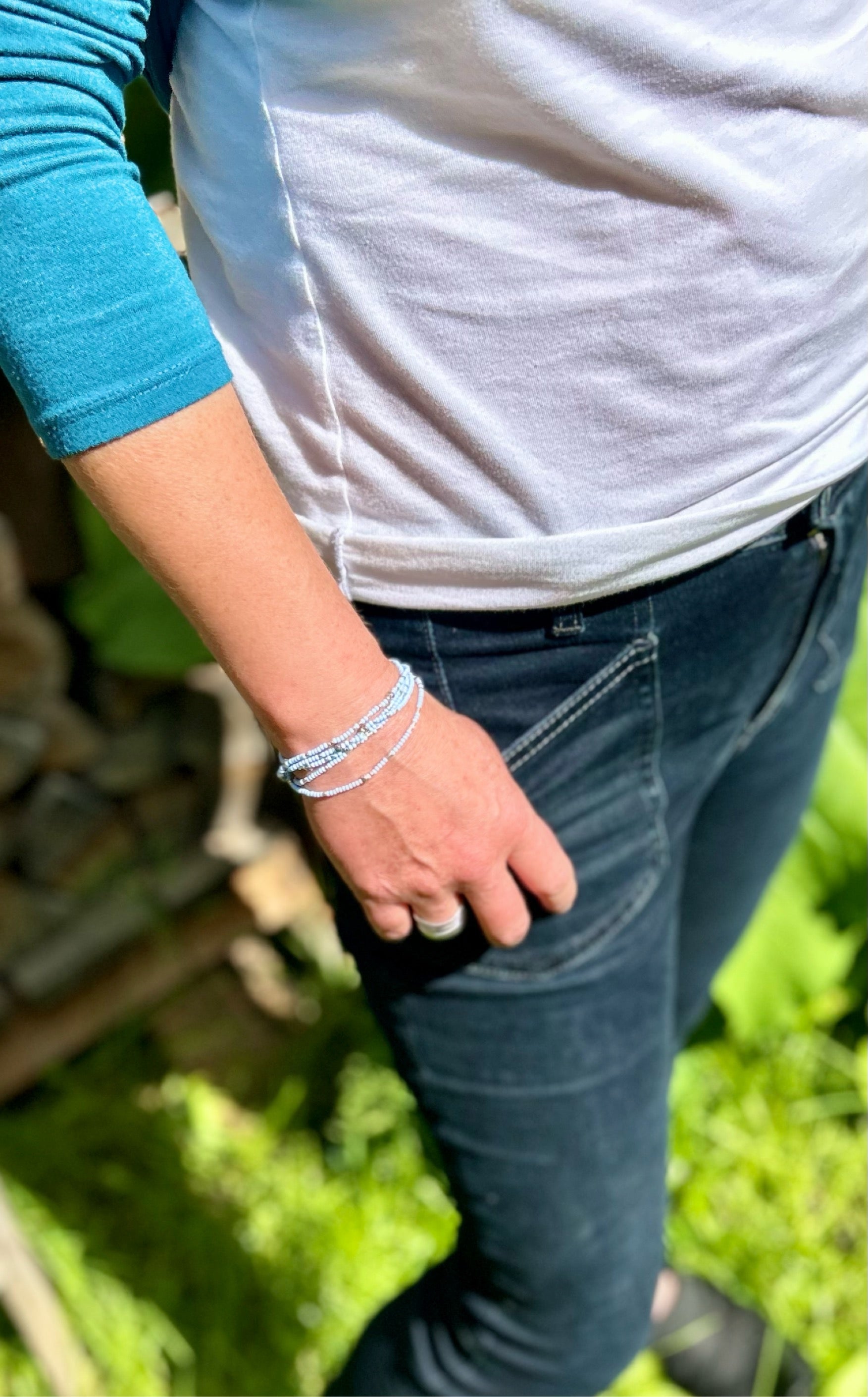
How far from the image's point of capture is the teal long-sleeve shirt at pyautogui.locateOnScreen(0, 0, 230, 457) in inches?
21.8

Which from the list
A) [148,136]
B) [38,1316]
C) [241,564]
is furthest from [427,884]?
[38,1316]

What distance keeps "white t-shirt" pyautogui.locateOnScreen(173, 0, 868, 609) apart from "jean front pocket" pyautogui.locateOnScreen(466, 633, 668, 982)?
0.28ft

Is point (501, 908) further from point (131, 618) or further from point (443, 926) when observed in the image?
point (131, 618)

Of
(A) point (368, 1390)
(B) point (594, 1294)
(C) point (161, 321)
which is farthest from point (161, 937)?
(C) point (161, 321)

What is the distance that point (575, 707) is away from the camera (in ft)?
2.56

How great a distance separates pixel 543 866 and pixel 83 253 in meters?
0.45

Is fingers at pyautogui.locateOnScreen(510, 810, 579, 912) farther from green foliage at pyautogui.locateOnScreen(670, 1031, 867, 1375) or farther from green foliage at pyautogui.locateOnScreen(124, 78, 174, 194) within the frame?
green foliage at pyautogui.locateOnScreen(670, 1031, 867, 1375)

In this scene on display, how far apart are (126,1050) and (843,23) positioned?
5.40ft

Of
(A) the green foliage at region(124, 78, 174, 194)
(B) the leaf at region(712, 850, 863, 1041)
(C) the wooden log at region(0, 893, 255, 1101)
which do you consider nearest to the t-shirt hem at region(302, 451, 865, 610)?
(A) the green foliage at region(124, 78, 174, 194)

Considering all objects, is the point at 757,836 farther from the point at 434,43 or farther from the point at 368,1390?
the point at 434,43

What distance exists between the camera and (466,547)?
0.70 metres

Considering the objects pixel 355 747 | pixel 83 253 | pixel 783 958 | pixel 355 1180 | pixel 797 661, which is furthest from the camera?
pixel 355 1180

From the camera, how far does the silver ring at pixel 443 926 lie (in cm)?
79

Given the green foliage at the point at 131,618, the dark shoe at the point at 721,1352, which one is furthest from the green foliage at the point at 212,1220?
the green foliage at the point at 131,618
